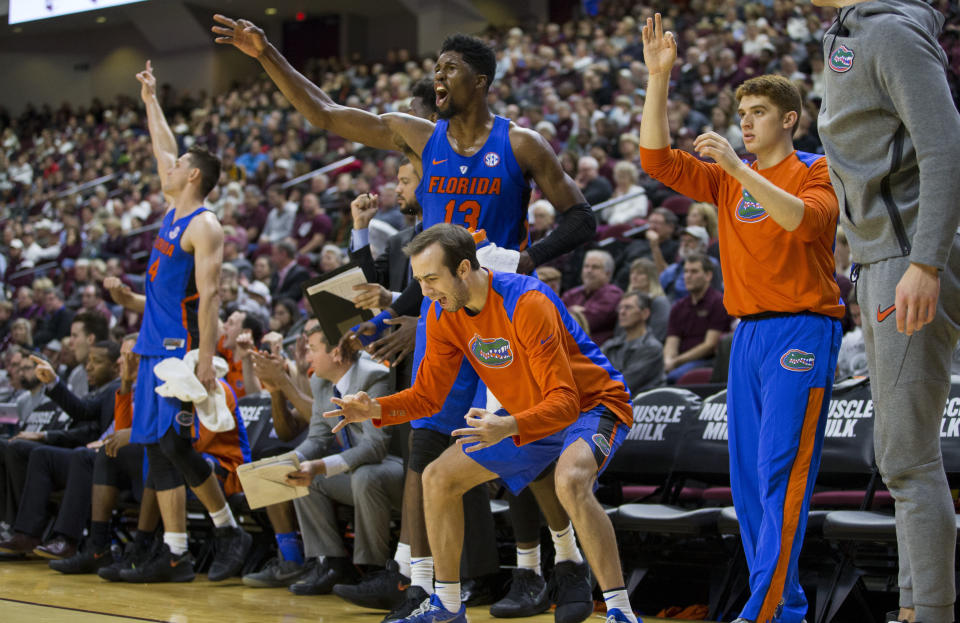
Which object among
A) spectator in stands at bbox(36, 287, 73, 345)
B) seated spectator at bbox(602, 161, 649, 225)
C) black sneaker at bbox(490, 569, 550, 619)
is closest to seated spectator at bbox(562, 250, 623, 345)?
seated spectator at bbox(602, 161, 649, 225)

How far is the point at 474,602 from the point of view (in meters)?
4.46

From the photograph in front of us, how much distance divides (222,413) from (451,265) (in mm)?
2371

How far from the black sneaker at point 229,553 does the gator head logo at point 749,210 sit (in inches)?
132

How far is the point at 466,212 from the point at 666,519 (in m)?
1.48

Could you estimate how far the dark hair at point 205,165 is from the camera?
552 cm

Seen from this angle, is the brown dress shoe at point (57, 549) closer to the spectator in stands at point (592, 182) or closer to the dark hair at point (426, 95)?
the dark hair at point (426, 95)

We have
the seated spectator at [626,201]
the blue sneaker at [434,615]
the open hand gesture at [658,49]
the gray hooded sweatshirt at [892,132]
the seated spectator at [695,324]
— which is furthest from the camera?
the seated spectator at [626,201]

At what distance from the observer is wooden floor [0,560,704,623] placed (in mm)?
4133

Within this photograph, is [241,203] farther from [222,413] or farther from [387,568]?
[387,568]

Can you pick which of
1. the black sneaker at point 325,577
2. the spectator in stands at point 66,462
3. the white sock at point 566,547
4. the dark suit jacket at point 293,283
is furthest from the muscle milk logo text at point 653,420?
the dark suit jacket at point 293,283

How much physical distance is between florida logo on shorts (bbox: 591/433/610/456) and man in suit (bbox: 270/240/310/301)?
23.4ft

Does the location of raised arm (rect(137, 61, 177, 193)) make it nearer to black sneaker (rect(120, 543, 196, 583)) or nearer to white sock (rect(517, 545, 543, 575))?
black sneaker (rect(120, 543, 196, 583))

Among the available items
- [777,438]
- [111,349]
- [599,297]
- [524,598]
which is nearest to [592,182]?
[599,297]

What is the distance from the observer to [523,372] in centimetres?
353
